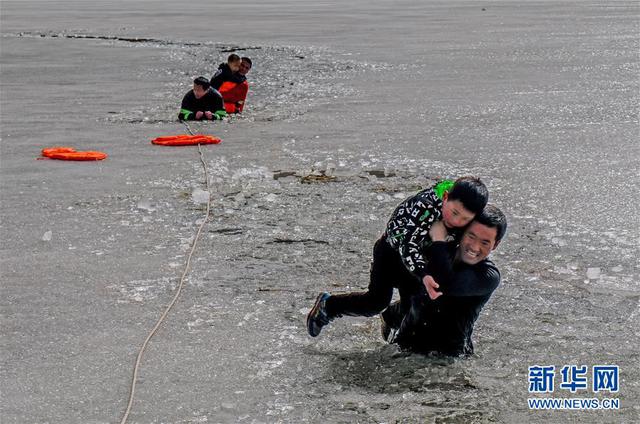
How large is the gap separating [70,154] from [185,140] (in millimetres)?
1382

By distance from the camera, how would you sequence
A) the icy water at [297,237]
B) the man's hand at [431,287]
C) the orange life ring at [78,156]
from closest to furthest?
the man's hand at [431,287], the icy water at [297,237], the orange life ring at [78,156]

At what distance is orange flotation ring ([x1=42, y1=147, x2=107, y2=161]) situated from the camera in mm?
10289

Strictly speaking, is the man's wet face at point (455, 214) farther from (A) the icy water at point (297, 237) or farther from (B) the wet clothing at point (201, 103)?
(B) the wet clothing at point (201, 103)

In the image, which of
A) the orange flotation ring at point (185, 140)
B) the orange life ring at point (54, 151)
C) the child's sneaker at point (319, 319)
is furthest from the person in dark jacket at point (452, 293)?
the orange life ring at point (54, 151)

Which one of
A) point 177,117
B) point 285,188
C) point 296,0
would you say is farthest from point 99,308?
point 296,0

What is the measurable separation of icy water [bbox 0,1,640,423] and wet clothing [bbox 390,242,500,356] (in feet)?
0.43

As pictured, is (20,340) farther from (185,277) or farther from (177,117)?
(177,117)

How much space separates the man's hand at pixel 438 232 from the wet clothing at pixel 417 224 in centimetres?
4

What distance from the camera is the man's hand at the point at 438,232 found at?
483 cm

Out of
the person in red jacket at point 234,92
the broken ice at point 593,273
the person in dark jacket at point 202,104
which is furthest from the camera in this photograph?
the person in red jacket at point 234,92

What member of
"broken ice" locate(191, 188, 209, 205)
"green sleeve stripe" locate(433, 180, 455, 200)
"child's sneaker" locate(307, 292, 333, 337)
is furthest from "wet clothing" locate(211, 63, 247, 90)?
"green sleeve stripe" locate(433, 180, 455, 200)

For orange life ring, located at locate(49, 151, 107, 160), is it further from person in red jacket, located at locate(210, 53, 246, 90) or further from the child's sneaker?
the child's sneaker

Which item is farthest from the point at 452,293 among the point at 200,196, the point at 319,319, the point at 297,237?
the point at 200,196

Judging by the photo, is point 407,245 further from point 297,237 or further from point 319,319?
point 297,237
